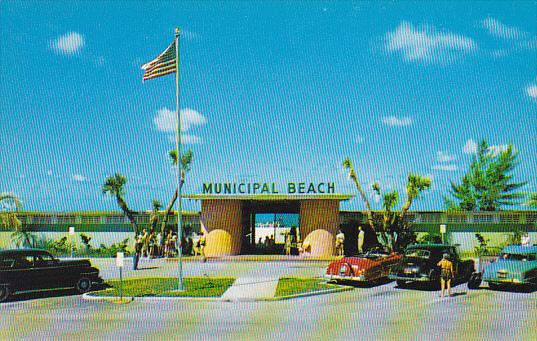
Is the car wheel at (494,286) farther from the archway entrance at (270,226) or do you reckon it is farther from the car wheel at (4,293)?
the archway entrance at (270,226)

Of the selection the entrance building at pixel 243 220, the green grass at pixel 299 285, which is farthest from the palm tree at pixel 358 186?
the green grass at pixel 299 285

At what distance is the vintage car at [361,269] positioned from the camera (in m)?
19.1

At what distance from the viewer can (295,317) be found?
1327 cm

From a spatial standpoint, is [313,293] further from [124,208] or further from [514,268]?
[124,208]

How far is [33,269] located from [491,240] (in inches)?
1099

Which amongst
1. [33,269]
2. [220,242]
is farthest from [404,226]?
[33,269]


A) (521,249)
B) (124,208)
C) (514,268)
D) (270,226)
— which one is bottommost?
(514,268)

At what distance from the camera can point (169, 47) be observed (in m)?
18.8

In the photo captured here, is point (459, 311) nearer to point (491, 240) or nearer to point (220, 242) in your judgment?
point (220, 242)

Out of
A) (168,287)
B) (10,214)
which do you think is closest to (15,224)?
(10,214)

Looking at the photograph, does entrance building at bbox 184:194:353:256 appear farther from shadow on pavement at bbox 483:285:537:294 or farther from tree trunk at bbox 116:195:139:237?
shadow on pavement at bbox 483:285:537:294

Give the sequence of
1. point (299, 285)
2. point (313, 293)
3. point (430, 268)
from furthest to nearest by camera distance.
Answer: point (299, 285) → point (430, 268) → point (313, 293)

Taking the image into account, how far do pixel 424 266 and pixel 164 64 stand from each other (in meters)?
10.9

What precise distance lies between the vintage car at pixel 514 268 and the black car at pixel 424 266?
125 centimetres
